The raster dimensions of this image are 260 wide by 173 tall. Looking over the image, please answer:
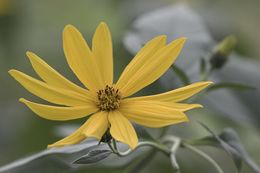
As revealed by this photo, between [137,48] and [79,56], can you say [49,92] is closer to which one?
[79,56]

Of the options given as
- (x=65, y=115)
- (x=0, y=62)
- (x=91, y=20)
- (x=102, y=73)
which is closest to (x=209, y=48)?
(x=102, y=73)

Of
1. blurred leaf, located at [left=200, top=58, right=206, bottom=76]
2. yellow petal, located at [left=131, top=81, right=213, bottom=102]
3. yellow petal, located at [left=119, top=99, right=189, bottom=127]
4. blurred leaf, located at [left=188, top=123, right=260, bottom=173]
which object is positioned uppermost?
yellow petal, located at [left=131, top=81, right=213, bottom=102]

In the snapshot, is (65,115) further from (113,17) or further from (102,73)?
(113,17)

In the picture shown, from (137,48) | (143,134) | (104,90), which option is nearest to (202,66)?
(137,48)

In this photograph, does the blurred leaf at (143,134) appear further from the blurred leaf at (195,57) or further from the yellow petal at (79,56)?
the blurred leaf at (195,57)

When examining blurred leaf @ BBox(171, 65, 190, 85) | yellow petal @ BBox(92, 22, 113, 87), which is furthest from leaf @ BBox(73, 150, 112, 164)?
blurred leaf @ BBox(171, 65, 190, 85)

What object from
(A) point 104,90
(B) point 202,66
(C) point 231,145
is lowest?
(C) point 231,145

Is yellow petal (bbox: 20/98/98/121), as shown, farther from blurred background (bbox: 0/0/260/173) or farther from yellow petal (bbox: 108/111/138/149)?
blurred background (bbox: 0/0/260/173)
